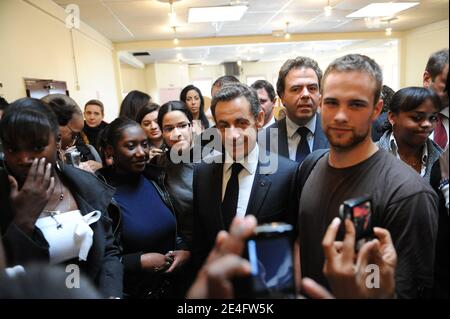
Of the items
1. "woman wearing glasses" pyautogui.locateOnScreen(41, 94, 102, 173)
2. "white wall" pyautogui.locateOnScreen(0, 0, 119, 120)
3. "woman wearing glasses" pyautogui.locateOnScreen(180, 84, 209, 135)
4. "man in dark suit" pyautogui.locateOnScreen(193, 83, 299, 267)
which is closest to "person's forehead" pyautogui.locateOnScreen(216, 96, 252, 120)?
"man in dark suit" pyautogui.locateOnScreen(193, 83, 299, 267)

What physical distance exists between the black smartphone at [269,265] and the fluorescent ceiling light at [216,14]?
13.4ft

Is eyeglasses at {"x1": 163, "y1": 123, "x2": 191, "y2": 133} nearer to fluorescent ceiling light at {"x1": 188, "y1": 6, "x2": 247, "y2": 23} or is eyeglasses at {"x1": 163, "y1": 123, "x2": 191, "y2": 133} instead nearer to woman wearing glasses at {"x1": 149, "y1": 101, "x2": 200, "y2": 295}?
woman wearing glasses at {"x1": 149, "y1": 101, "x2": 200, "y2": 295}

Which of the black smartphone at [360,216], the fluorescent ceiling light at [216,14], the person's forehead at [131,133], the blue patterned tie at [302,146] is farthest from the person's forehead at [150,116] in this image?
the fluorescent ceiling light at [216,14]

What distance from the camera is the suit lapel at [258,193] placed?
71 centimetres

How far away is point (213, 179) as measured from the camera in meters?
0.87

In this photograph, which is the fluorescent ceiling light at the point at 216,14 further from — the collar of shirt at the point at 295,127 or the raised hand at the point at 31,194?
the raised hand at the point at 31,194

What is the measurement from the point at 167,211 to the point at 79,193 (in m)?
0.40

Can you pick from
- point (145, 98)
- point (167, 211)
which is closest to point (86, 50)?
point (145, 98)

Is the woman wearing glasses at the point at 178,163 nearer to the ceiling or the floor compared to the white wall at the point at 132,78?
nearer to the floor

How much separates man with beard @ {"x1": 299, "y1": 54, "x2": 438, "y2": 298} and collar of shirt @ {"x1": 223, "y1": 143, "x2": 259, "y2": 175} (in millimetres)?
155

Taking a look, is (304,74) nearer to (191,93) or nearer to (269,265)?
(269,265)

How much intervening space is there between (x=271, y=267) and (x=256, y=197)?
311mm

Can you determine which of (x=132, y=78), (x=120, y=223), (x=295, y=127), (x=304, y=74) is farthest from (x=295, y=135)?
(x=132, y=78)
